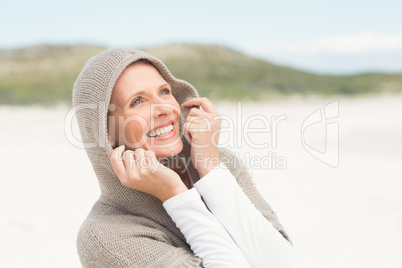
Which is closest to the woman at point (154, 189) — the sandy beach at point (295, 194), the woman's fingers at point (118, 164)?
the woman's fingers at point (118, 164)

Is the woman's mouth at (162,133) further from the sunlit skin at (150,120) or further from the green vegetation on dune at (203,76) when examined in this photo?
the green vegetation on dune at (203,76)

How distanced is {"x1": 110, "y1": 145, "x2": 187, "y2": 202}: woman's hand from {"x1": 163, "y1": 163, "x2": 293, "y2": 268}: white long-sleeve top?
0.16 feet

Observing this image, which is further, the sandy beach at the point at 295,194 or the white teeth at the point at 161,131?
the sandy beach at the point at 295,194

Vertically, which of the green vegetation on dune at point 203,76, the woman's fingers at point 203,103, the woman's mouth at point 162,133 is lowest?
the woman's mouth at point 162,133

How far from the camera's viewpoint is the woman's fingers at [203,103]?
7.26 feet

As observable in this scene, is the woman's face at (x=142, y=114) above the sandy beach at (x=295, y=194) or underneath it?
above

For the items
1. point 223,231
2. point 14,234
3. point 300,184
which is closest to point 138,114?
point 223,231

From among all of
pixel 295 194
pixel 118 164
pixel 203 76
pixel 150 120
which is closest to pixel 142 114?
pixel 150 120

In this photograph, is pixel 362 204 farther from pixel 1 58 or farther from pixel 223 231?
pixel 1 58

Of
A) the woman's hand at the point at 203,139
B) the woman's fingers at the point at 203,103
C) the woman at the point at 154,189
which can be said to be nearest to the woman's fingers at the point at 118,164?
the woman at the point at 154,189

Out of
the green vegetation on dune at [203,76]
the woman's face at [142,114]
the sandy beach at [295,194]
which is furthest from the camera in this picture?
the green vegetation on dune at [203,76]

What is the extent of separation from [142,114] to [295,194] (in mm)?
5101

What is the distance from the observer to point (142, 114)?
2.07 metres

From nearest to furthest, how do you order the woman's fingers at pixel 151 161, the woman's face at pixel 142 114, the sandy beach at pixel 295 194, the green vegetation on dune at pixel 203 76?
the woman's fingers at pixel 151 161 → the woman's face at pixel 142 114 → the sandy beach at pixel 295 194 → the green vegetation on dune at pixel 203 76
